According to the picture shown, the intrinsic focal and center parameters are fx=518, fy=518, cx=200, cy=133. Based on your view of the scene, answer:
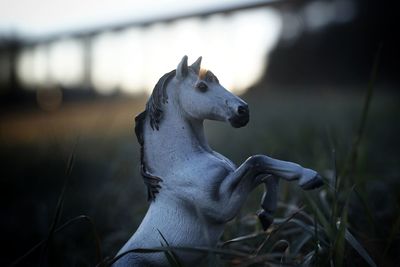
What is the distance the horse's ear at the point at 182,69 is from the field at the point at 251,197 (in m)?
0.27

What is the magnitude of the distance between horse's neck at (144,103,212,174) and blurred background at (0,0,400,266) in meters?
0.17

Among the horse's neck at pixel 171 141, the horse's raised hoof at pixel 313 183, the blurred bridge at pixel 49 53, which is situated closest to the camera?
the horse's raised hoof at pixel 313 183

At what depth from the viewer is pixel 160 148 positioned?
111 centimetres

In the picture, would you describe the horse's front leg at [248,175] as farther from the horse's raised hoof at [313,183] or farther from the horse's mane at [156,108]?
the horse's mane at [156,108]

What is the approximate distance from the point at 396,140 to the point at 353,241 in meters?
2.30

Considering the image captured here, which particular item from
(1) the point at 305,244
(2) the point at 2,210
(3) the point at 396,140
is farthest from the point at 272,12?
(1) the point at 305,244

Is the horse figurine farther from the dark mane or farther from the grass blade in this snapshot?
the grass blade

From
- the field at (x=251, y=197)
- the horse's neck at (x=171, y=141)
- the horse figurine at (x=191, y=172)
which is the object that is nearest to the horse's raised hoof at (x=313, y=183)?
the horse figurine at (x=191, y=172)

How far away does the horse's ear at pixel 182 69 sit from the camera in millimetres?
1095

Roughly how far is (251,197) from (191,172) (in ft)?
3.33

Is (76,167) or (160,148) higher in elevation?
(160,148)

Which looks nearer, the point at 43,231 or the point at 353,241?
the point at 353,241

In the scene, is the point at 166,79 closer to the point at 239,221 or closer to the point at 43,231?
the point at 239,221

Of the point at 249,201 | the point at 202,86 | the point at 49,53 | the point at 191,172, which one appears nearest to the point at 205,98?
the point at 202,86
